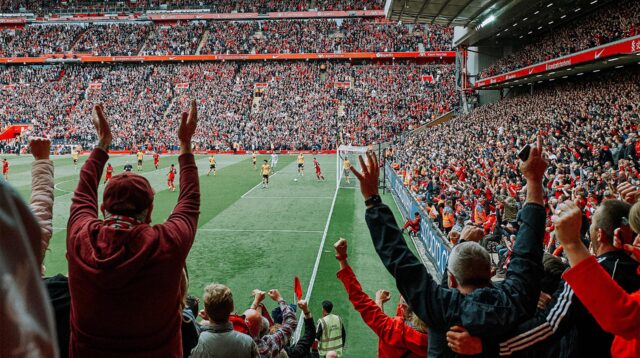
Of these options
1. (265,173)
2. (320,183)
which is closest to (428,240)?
(265,173)

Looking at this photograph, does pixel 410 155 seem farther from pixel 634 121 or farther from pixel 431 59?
pixel 431 59

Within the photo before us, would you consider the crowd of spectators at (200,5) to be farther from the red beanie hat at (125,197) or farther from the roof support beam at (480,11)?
the red beanie hat at (125,197)

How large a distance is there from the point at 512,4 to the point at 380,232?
28.5m

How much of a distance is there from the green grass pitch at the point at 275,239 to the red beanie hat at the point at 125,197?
594 centimetres

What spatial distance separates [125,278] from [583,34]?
28.9m

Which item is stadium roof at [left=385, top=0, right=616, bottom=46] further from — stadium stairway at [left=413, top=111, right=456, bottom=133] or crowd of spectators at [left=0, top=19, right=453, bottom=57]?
crowd of spectators at [left=0, top=19, right=453, bottom=57]

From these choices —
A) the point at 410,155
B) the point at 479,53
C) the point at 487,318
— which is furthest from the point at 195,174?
the point at 479,53

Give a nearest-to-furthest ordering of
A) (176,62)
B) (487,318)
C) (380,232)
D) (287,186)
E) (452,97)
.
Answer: (487,318)
(380,232)
(287,186)
(452,97)
(176,62)

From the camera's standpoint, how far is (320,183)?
27.3m

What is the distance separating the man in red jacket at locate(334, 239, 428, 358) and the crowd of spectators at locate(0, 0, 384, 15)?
221 ft

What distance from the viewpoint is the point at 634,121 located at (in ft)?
53.6

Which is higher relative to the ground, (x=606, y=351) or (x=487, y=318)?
(x=487, y=318)

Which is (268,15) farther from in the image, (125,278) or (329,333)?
(125,278)

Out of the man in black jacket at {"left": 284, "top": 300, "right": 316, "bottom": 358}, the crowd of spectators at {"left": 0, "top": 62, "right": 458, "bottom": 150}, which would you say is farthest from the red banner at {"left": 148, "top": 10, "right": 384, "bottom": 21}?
the man in black jacket at {"left": 284, "top": 300, "right": 316, "bottom": 358}
